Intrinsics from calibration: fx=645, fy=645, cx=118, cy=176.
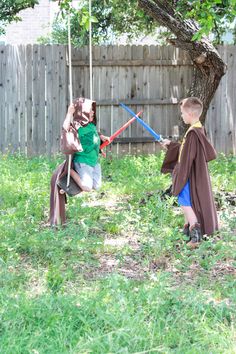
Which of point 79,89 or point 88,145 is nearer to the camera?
point 88,145

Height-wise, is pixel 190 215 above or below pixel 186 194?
below

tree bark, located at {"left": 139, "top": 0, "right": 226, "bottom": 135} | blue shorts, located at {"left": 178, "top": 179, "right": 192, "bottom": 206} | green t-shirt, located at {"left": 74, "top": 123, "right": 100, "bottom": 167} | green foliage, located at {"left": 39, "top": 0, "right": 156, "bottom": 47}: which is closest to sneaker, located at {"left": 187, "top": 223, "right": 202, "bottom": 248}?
blue shorts, located at {"left": 178, "top": 179, "right": 192, "bottom": 206}

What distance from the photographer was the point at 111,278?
4395 mm

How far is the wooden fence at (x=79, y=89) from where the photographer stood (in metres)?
11.0

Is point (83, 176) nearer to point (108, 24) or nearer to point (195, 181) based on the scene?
point (195, 181)

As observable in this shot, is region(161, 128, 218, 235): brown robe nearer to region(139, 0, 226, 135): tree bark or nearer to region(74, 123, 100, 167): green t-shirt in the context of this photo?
region(74, 123, 100, 167): green t-shirt

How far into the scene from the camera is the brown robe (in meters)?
6.01

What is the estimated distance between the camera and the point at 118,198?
312 inches

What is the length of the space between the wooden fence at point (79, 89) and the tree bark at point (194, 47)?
1.63 m

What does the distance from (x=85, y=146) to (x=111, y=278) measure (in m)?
2.47

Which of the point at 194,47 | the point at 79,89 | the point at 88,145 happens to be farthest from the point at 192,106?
the point at 79,89

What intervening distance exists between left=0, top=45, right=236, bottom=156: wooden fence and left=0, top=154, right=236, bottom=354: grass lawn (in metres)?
2.90

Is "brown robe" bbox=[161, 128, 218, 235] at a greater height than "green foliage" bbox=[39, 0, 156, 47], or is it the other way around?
"green foliage" bbox=[39, 0, 156, 47]

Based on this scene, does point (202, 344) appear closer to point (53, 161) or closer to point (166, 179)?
point (166, 179)
